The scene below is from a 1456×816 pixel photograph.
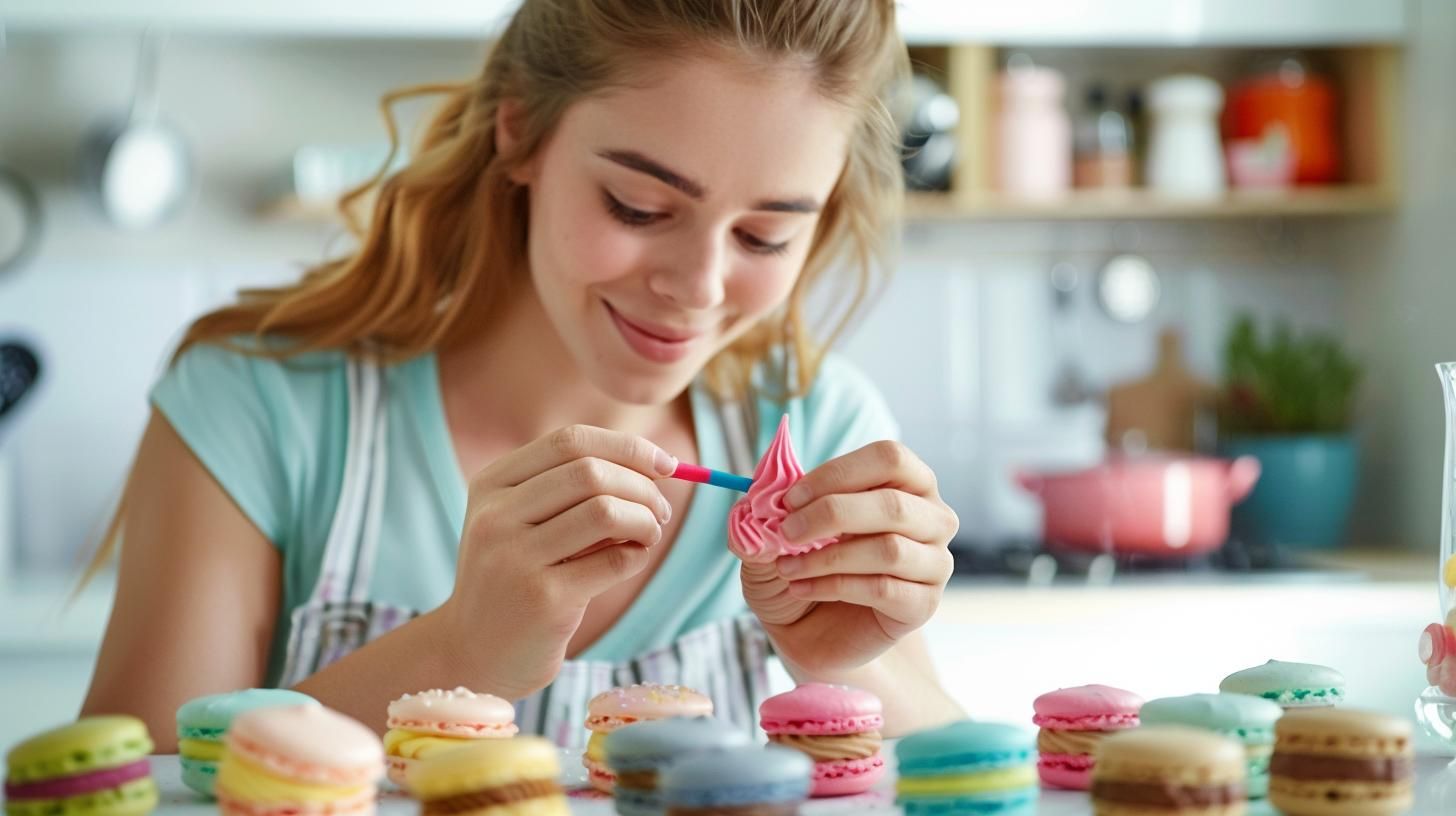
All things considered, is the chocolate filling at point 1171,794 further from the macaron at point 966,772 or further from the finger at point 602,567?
the finger at point 602,567

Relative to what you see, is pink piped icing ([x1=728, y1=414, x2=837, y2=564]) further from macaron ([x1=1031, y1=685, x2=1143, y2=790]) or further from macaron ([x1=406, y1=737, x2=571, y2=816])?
macaron ([x1=406, y1=737, x2=571, y2=816])

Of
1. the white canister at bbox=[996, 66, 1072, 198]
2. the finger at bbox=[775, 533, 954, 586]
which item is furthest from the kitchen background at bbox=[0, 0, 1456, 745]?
the finger at bbox=[775, 533, 954, 586]

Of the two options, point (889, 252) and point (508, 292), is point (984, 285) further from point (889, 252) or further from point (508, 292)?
point (508, 292)

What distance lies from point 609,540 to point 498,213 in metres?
0.51

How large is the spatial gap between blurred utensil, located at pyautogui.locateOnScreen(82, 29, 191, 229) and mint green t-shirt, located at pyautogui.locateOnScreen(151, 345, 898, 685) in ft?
4.55

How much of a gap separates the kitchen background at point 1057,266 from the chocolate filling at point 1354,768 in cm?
152

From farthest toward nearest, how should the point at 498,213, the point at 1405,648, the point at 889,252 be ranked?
the point at 1405,648, the point at 889,252, the point at 498,213

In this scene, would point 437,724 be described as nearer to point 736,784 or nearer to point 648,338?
point 736,784

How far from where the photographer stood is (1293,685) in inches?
37.0

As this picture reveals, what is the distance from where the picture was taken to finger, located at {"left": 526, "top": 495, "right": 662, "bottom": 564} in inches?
38.8

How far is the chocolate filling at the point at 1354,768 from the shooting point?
2.55 ft

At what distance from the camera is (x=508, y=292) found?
153 centimetres

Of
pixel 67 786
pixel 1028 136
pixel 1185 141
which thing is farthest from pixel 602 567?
pixel 1185 141

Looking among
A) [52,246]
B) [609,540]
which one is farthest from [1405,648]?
[52,246]
